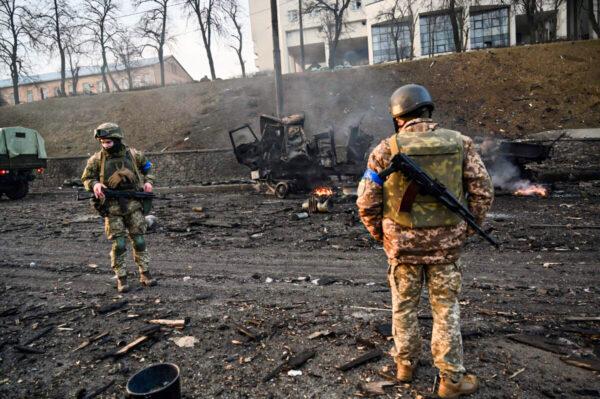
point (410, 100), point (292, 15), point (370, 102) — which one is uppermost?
point (292, 15)

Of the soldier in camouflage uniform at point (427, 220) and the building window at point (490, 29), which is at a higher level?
the building window at point (490, 29)

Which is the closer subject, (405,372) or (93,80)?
(405,372)

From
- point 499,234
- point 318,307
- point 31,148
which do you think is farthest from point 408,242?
point 31,148

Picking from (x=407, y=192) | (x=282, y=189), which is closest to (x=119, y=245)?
(x=407, y=192)

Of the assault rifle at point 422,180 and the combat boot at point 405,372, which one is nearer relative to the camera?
the assault rifle at point 422,180

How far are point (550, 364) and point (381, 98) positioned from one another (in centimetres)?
1937

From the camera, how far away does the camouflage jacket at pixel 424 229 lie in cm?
273

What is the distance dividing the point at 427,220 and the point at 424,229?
7cm

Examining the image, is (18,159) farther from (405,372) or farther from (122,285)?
(405,372)

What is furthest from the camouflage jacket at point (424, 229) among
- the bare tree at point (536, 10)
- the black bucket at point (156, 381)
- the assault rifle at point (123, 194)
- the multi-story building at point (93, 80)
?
the multi-story building at point (93, 80)

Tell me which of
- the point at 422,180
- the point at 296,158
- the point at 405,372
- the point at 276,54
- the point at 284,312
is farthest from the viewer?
the point at 276,54

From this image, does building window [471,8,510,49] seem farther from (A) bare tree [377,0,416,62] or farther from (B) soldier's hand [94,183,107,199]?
(B) soldier's hand [94,183,107,199]

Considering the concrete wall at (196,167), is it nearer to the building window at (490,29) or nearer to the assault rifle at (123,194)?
the assault rifle at (123,194)

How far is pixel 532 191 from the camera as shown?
35.8 ft
